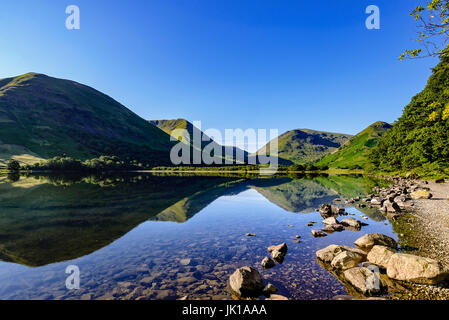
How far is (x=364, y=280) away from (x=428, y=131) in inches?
2244

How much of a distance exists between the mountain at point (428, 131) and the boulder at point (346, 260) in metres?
17.3

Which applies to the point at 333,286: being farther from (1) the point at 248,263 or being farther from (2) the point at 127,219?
(2) the point at 127,219

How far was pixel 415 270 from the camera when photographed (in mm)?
10594

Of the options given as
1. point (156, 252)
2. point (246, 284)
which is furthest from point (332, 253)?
point (156, 252)

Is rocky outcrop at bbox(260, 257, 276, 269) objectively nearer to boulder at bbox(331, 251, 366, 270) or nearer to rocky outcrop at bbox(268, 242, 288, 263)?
rocky outcrop at bbox(268, 242, 288, 263)

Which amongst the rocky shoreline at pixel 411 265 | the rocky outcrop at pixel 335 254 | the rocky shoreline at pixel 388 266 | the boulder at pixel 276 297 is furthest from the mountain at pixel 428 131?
the boulder at pixel 276 297

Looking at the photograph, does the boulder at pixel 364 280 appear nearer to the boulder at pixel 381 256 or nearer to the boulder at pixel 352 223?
the boulder at pixel 381 256

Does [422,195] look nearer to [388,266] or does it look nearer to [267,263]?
[388,266]

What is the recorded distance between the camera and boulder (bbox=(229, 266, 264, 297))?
401 inches

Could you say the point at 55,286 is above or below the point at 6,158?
below

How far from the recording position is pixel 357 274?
11.1 m
